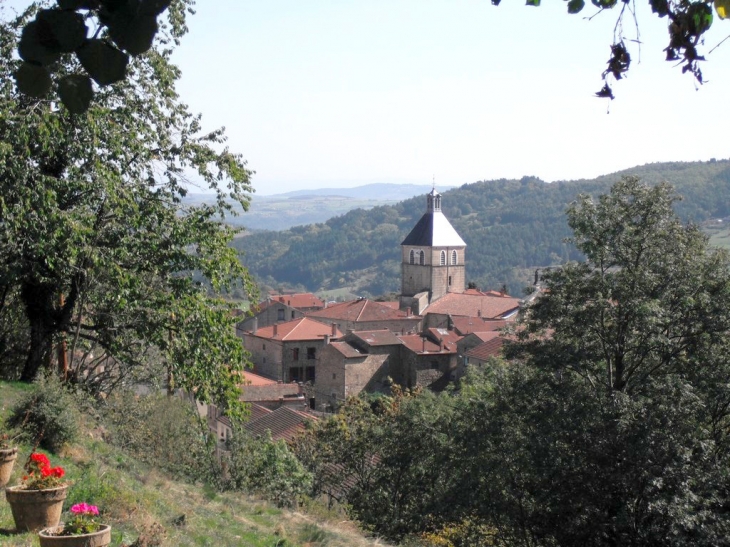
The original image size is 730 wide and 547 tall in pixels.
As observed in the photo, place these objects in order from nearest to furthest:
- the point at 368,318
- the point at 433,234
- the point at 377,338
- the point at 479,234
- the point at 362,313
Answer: the point at 377,338 < the point at 368,318 < the point at 362,313 < the point at 433,234 < the point at 479,234

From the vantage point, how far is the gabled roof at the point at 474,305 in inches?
2435

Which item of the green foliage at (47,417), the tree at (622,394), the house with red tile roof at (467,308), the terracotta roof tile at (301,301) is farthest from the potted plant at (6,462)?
the terracotta roof tile at (301,301)

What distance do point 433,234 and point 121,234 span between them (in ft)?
203

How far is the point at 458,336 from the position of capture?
164 feet

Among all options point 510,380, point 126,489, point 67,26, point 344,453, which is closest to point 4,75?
point 126,489

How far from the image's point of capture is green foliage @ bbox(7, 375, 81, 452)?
9.06 m

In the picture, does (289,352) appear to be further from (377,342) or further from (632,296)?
(632,296)

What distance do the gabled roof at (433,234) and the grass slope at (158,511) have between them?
60.1 meters

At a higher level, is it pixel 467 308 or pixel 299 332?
pixel 299 332

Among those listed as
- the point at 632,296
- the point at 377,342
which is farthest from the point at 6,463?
the point at 377,342

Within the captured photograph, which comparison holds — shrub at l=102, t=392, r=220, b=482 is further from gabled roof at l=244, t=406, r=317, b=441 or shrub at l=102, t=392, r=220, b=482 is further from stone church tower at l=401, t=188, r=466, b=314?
stone church tower at l=401, t=188, r=466, b=314

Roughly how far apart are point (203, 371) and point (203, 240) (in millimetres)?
1829

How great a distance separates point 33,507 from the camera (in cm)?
613

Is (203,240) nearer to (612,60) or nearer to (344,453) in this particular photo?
(612,60)
